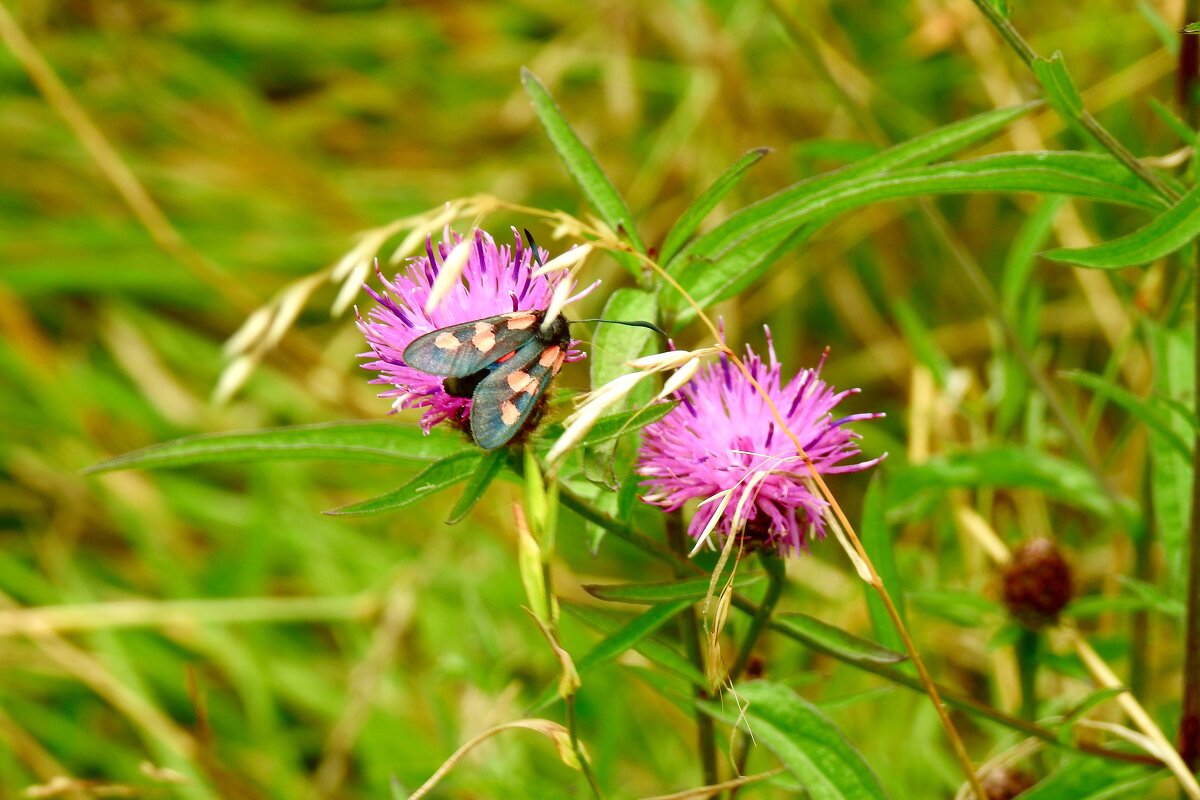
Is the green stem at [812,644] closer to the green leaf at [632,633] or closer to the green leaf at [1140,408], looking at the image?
the green leaf at [632,633]

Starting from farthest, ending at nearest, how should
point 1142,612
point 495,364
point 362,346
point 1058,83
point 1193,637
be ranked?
point 362,346 < point 1142,612 < point 1193,637 < point 1058,83 < point 495,364

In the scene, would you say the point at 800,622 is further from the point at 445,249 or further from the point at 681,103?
the point at 681,103

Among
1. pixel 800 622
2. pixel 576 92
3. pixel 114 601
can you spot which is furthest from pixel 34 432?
pixel 800 622

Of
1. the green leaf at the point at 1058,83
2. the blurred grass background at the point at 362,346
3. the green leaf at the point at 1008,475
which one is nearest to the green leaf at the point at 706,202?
the green leaf at the point at 1058,83

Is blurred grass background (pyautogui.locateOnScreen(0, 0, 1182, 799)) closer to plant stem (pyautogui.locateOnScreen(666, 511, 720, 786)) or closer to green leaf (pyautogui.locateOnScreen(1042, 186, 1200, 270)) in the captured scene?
plant stem (pyautogui.locateOnScreen(666, 511, 720, 786))

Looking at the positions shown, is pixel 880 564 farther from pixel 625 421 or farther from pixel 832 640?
pixel 625 421

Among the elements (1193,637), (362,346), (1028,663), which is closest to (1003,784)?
(1028,663)
